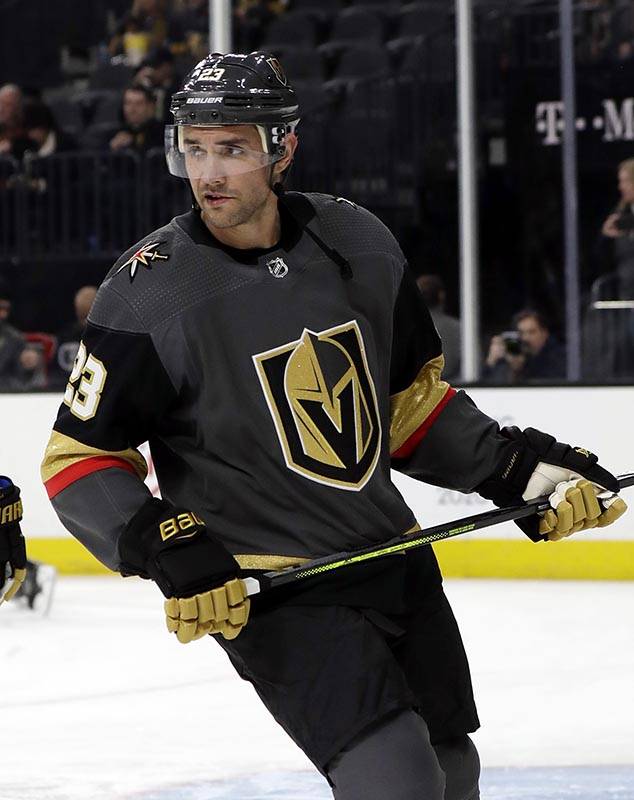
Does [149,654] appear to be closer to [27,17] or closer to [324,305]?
[324,305]

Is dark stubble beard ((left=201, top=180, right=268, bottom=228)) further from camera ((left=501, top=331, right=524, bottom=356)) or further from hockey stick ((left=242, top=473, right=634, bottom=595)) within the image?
camera ((left=501, top=331, right=524, bottom=356))

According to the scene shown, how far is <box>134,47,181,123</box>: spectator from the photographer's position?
23.4 feet

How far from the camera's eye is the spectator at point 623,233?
6.30 metres

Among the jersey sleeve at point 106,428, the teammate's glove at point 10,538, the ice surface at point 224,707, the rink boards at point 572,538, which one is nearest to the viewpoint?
the jersey sleeve at point 106,428

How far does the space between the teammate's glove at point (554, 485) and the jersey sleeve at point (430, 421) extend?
0.03m

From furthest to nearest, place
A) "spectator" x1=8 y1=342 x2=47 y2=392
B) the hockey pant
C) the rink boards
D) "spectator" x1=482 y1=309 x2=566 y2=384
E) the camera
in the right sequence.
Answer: "spectator" x1=8 y1=342 x2=47 y2=392 → the camera → "spectator" x1=482 y1=309 x2=566 y2=384 → the rink boards → the hockey pant

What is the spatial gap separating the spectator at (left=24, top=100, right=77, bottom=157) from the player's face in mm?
4975

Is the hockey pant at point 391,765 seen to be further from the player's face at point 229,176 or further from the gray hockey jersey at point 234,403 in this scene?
the player's face at point 229,176

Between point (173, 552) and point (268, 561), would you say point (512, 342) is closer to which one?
point (268, 561)

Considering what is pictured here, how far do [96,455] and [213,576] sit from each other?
25 cm

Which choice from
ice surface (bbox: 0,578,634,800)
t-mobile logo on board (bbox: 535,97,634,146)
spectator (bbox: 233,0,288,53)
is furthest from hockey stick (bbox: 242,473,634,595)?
spectator (bbox: 233,0,288,53)

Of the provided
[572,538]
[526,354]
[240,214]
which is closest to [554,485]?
[240,214]

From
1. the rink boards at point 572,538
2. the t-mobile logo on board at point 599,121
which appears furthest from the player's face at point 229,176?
the t-mobile logo on board at point 599,121

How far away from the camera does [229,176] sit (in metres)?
2.25
